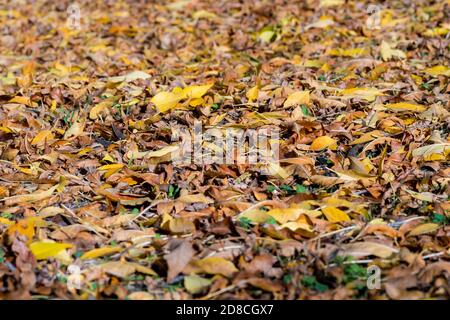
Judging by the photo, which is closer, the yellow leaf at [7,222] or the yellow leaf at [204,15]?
the yellow leaf at [7,222]

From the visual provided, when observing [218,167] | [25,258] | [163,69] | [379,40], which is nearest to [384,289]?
[218,167]

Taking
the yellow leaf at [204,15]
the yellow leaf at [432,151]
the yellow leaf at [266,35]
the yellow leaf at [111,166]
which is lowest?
the yellow leaf at [111,166]

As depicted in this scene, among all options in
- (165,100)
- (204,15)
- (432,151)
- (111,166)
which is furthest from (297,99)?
(204,15)

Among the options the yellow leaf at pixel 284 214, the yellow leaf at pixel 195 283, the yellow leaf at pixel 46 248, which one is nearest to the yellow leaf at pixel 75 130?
the yellow leaf at pixel 46 248

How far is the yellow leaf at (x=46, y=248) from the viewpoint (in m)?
2.52

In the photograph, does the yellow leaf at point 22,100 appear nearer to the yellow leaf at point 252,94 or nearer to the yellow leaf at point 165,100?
the yellow leaf at point 165,100

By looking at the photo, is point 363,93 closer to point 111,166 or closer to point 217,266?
point 111,166

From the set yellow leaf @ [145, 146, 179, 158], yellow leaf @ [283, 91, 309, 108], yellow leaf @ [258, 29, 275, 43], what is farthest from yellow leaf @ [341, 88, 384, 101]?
yellow leaf @ [258, 29, 275, 43]

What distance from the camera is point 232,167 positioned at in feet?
10.3

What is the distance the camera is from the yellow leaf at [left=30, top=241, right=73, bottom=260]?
2.52 metres

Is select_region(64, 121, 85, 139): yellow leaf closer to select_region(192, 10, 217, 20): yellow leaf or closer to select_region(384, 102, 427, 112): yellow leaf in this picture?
select_region(384, 102, 427, 112): yellow leaf

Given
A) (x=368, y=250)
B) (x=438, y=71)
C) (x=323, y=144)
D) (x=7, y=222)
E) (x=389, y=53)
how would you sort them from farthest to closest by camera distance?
(x=389, y=53), (x=438, y=71), (x=323, y=144), (x=7, y=222), (x=368, y=250)

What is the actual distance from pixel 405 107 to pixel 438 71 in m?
0.68

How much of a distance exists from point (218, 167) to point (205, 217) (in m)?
0.42
